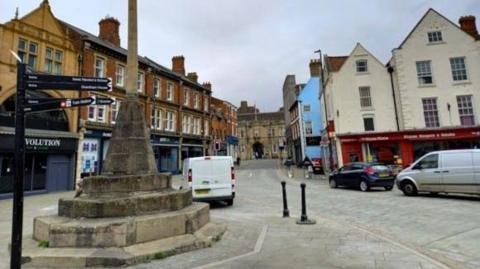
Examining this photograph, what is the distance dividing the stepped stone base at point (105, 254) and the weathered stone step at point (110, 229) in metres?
0.14

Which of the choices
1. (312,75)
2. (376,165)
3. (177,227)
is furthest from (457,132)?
(177,227)

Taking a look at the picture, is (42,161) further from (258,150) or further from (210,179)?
(258,150)

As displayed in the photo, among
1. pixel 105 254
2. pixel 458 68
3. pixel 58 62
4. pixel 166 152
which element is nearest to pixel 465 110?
pixel 458 68

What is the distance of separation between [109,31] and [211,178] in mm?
22271

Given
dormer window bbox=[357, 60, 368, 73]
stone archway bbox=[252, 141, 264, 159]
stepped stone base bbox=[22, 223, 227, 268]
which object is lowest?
stepped stone base bbox=[22, 223, 227, 268]

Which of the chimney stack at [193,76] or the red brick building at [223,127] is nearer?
the chimney stack at [193,76]

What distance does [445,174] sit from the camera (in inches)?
493

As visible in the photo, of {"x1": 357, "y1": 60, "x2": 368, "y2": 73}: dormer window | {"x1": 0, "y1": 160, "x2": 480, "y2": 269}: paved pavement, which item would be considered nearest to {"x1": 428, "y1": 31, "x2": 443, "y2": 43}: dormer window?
{"x1": 357, "y1": 60, "x2": 368, "y2": 73}: dormer window

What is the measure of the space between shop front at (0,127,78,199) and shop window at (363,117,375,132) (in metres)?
21.8

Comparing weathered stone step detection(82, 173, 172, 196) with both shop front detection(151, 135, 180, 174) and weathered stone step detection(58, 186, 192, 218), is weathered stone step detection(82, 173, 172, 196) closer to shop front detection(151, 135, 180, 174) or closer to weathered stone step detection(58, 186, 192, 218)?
weathered stone step detection(58, 186, 192, 218)

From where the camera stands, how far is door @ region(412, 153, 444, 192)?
41.9 ft

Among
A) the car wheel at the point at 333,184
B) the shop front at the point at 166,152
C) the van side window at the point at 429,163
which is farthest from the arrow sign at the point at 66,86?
the shop front at the point at 166,152

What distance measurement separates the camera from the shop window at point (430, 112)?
79.2 ft

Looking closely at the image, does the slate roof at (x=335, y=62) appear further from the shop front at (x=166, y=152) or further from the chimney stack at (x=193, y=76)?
the chimney stack at (x=193, y=76)
